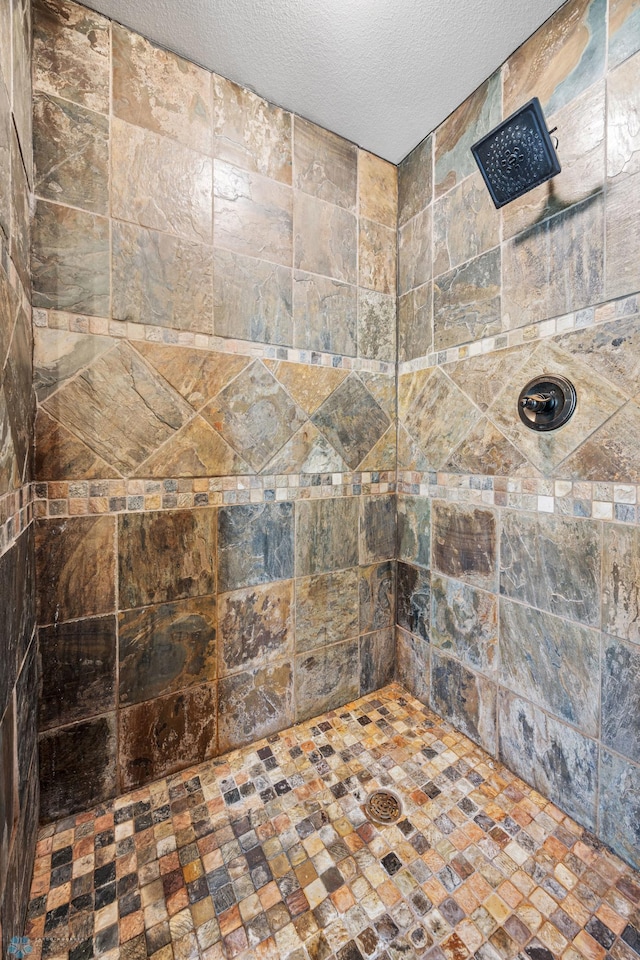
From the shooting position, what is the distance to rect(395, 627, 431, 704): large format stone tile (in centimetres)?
155

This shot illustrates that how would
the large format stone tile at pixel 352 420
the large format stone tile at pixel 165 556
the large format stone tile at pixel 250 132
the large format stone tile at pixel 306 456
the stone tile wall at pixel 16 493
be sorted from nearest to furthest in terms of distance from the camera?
the stone tile wall at pixel 16 493, the large format stone tile at pixel 165 556, the large format stone tile at pixel 250 132, the large format stone tile at pixel 306 456, the large format stone tile at pixel 352 420

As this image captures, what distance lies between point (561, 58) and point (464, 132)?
0.34 m

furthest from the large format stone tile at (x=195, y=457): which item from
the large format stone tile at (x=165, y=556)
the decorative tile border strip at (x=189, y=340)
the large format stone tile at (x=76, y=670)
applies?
the large format stone tile at (x=76, y=670)

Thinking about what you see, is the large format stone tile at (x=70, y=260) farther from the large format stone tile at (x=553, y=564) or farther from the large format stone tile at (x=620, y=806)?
the large format stone tile at (x=620, y=806)

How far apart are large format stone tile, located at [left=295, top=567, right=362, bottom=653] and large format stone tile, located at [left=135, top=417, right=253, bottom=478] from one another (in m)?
0.52

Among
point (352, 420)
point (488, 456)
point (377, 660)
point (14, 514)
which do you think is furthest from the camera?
point (377, 660)

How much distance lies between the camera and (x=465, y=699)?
4.52ft

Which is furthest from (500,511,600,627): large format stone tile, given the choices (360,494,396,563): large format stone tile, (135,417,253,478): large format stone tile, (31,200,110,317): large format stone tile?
(31,200,110,317): large format stone tile

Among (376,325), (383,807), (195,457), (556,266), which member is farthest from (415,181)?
(383,807)

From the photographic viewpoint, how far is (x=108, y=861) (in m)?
0.96

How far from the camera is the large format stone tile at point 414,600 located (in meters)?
1.54

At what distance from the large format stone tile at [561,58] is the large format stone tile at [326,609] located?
167 cm

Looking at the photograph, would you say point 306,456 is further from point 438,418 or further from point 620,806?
point 620,806

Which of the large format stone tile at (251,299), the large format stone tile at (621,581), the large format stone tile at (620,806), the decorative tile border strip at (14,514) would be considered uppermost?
the large format stone tile at (251,299)
